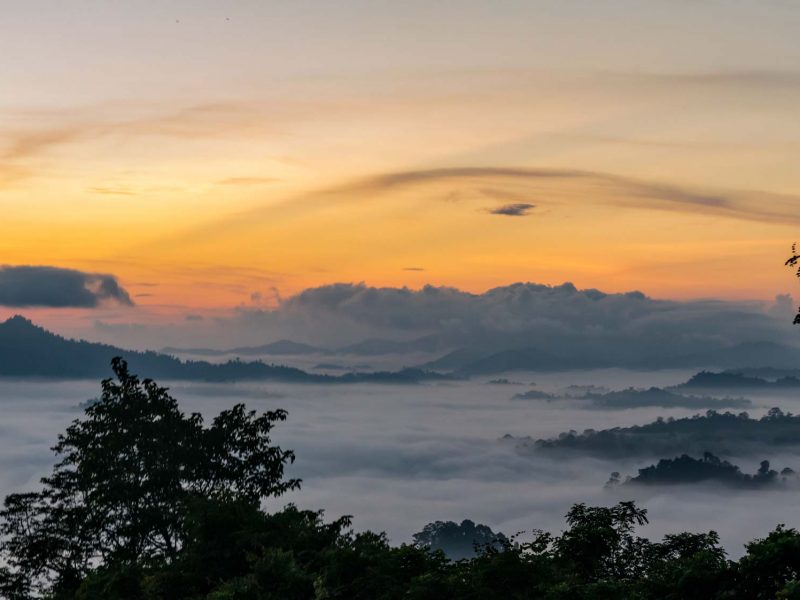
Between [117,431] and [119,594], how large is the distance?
19.4 metres

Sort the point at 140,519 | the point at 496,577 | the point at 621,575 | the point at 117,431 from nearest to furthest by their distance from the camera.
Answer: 1. the point at 496,577
2. the point at 621,575
3. the point at 140,519
4. the point at 117,431

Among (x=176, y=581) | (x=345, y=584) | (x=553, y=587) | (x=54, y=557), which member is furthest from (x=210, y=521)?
(x=54, y=557)

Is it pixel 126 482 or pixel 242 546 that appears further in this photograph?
pixel 126 482

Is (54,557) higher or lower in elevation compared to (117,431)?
lower

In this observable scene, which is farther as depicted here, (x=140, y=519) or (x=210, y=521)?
(x=140, y=519)

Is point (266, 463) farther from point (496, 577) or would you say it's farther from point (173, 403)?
point (496, 577)

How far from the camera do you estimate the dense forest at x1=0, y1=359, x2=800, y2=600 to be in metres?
28.9

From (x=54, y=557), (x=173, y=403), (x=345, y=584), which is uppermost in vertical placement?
(x=173, y=403)

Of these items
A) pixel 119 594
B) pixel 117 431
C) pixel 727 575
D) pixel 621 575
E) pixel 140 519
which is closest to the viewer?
pixel 727 575

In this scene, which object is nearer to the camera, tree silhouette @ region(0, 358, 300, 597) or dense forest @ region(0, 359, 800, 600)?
dense forest @ region(0, 359, 800, 600)

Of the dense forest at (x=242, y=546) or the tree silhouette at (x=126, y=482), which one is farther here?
the tree silhouette at (x=126, y=482)

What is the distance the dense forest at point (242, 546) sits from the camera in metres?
28.9

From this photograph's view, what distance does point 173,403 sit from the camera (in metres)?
56.3

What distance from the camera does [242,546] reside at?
36.9 meters
